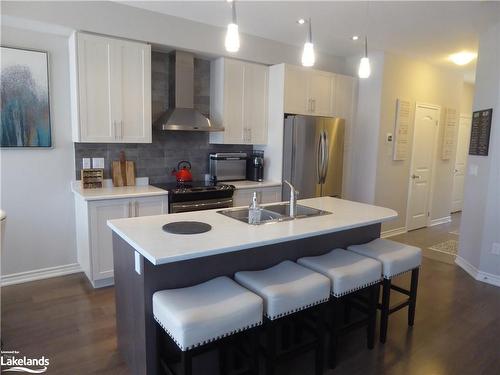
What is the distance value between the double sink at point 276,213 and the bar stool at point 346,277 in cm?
32

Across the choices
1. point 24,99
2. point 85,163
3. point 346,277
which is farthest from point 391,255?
point 24,99

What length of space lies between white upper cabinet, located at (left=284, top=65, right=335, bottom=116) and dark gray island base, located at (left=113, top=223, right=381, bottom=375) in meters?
2.41

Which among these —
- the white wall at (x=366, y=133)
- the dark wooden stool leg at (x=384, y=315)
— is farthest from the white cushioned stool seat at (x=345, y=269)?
the white wall at (x=366, y=133)

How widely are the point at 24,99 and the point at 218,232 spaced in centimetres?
252

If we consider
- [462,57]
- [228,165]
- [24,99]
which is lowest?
[228,165]

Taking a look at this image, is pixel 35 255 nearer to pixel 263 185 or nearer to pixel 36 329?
pixel 36 329

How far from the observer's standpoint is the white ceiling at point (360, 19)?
3.31 metres

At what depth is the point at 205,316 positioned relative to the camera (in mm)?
1607

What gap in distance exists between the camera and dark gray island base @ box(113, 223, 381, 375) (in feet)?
6.12

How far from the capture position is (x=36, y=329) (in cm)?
260

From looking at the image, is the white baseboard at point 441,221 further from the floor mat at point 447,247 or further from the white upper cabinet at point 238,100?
the white upper cabinet at point 238,100

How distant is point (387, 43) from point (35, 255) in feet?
15.5
